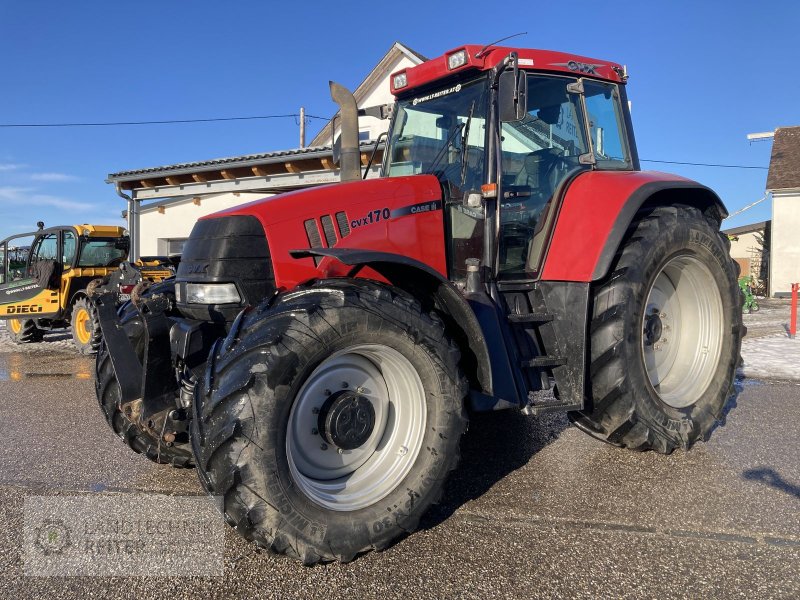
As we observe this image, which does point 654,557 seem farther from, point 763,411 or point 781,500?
point 763,411

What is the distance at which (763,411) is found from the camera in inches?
205

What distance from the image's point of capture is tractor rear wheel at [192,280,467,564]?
239 centimetres

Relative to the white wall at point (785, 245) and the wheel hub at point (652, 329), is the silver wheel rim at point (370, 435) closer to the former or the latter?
the wheel hub at point (652, 329)

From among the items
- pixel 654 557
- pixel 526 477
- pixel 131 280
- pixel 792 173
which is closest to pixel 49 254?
pixel 131 280

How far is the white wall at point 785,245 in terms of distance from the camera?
63.6 feet

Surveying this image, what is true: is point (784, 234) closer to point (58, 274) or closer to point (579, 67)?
point (579, 67)

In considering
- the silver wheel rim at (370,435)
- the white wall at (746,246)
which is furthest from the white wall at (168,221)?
the white wall at (746,246)

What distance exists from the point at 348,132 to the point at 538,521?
270cm

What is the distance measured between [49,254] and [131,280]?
3.29 meters

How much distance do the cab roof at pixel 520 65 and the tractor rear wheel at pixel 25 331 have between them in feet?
32.5

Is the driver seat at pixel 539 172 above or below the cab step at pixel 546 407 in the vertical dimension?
above

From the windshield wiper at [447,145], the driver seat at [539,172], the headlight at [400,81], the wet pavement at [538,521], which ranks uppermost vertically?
the headlight at [400,81]

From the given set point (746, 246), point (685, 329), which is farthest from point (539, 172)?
point (746, 246)

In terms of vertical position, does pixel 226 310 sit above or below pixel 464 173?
below
